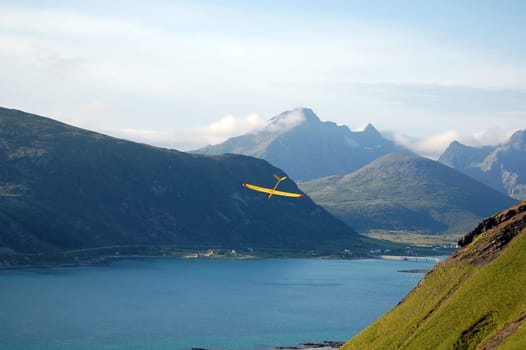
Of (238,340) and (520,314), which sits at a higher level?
(520,314)

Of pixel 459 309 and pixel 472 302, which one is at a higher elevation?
pixel 472 302

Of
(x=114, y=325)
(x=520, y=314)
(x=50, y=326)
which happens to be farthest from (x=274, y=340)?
(x=520, y=314)

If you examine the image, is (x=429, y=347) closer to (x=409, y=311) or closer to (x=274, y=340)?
(x=409, y=311)

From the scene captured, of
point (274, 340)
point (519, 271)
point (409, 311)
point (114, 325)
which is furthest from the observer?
point (114, 325)

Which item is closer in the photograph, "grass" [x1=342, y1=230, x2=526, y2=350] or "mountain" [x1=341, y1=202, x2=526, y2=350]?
"mountain" [x1=341, y1=202, x2=526, y2=350]

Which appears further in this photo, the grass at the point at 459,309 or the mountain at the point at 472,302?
the grass at the point at 459,309
